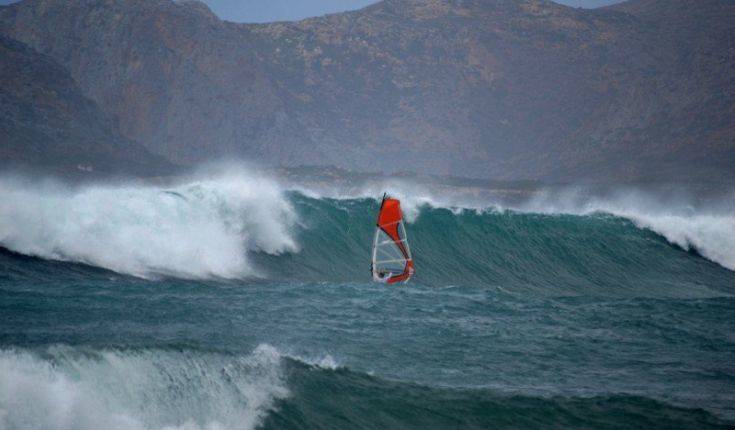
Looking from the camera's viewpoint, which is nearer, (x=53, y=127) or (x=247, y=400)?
(x=247, y=400)

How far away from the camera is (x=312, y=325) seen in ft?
43.0

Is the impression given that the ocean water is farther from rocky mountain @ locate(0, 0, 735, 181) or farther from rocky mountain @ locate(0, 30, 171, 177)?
rocky mountain @ locate(0, 0, 735, 181)

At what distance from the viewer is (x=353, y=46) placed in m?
134

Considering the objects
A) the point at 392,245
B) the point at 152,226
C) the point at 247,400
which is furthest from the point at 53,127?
the point at 247,400

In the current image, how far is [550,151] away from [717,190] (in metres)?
33.4

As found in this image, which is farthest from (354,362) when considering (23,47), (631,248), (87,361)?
(23,47)

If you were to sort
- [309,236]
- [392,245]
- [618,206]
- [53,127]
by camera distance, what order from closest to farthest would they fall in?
1. [392,245]
2. [309,236]
3. [618,206]
4. [53,127]

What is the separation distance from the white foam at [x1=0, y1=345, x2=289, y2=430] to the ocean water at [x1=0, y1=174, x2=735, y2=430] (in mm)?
20

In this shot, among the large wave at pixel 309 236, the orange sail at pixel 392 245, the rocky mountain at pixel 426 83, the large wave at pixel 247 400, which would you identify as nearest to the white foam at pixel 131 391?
the large wave at pixel 247 400

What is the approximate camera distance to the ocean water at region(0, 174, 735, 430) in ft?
29.0

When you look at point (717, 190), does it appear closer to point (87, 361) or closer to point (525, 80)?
point (525, 80)

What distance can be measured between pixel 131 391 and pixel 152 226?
11313mm

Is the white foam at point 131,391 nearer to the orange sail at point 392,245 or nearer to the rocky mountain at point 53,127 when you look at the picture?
the orange sail at point 392,245

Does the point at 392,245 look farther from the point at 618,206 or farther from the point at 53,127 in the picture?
the point at 53,127
